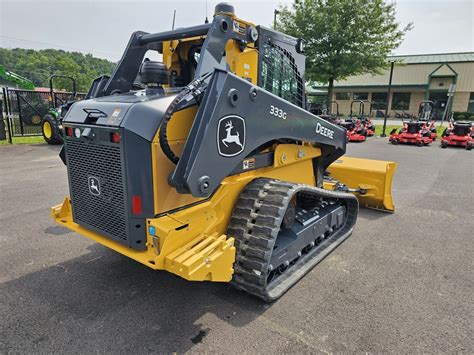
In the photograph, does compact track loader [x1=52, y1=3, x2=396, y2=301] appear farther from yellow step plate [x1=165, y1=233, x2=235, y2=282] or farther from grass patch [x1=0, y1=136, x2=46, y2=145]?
grass patch [x1=0, y1=136, x2=46, y2=145]

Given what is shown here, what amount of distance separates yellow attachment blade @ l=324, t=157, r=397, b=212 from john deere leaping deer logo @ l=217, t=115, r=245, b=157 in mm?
3733

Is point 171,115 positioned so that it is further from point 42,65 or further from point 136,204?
point 42,65

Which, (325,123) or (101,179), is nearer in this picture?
(101,179)

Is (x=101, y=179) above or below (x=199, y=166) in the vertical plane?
below

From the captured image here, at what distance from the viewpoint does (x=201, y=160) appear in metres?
2.50

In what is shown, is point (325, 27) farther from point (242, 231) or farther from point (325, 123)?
point (242, 231)

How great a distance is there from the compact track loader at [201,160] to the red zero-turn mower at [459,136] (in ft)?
46.8

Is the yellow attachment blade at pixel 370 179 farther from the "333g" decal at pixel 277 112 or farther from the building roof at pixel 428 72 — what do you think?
the building roof at pixel 428 72

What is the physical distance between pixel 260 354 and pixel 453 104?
155ft

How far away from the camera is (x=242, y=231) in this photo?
3035 millimetres

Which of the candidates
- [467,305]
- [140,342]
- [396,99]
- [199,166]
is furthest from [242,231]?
[396,99]

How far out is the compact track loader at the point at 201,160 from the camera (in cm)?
252

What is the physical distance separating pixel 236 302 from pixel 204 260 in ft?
2.70

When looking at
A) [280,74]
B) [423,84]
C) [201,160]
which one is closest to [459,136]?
[280,74]
